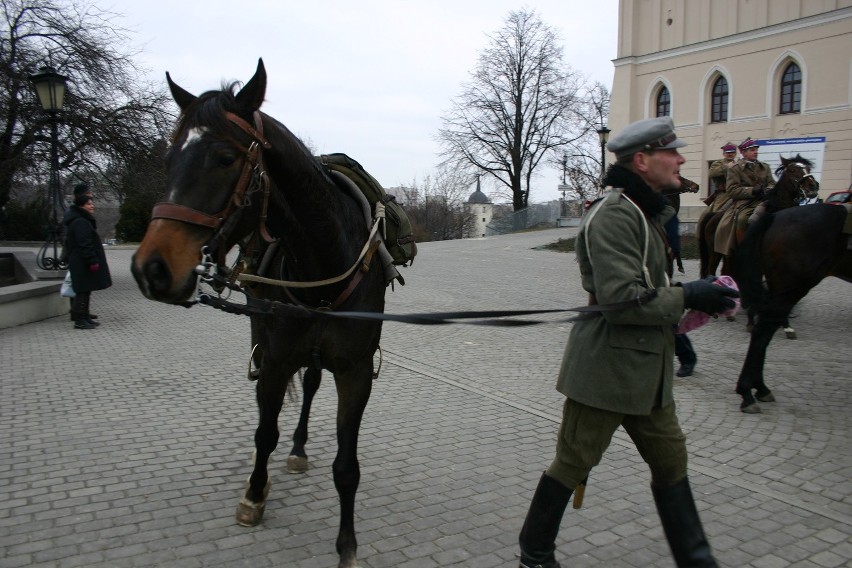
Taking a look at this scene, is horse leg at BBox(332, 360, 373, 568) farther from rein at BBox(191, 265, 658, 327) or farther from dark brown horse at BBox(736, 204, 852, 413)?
dark brown horse at BBox(736, 204, 852, 413)

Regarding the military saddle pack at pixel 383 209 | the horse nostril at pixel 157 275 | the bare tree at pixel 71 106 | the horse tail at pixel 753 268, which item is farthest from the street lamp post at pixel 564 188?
the horse nostril at pixel 157 275

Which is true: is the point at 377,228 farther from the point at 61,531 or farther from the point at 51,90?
the point at 51,90

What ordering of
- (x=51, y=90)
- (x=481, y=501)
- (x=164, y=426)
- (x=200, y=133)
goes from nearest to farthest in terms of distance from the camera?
(x=200, y=133) < (x=481, y=501) < (x=164, y=426) < (x=51, y=90)

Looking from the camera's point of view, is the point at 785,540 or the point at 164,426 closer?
the point at 785,540

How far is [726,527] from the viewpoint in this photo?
13.0 feet

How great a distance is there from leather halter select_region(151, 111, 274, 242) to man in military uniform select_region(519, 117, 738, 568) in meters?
1.40

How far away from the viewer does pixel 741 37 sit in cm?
3312

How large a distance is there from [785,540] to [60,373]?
7.09 metres

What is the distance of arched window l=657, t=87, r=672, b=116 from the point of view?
120ft

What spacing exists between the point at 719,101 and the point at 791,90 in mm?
3502

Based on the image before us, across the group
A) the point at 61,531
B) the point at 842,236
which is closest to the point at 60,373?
the point at 61,531

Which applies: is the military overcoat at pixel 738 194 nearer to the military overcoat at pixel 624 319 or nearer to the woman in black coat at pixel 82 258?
the military overcoat at pixel 624 319

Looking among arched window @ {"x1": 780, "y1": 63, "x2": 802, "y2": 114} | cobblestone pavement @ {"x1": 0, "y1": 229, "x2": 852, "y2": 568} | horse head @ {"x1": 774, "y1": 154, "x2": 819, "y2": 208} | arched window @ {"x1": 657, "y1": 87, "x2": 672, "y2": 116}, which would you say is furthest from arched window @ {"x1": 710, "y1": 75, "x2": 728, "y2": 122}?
horse head @ {"x1": 774, "y1": 154, "x2": 819, "y2": 208}

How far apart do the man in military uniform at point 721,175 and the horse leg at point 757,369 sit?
4.88m
